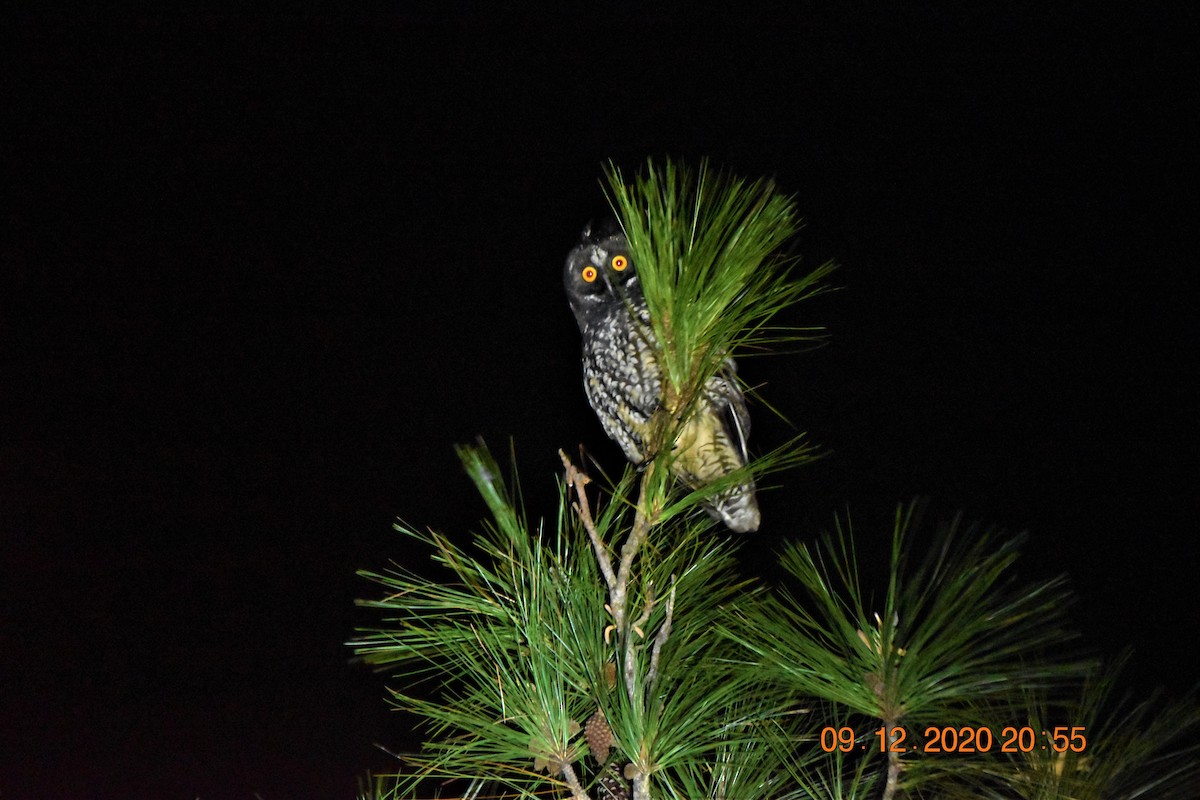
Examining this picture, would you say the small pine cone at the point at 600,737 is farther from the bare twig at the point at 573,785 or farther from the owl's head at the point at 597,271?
the owl's head at the point at 597,271

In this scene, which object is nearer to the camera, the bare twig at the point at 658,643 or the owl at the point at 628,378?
the bare twig at the point at 658,643

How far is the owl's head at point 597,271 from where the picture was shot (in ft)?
3.58

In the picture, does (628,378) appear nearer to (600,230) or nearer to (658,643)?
(600,230)

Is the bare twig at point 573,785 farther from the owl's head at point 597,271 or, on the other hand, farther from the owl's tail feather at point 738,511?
the owl's head at point 597,271

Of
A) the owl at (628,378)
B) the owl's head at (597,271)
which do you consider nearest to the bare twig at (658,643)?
the owl at (628,378)

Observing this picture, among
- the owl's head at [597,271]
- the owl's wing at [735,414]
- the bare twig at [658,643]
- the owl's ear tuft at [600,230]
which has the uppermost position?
the owl's ear tuft at [600,230]

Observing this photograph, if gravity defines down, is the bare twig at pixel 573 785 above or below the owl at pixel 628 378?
below

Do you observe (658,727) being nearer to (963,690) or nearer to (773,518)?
(963,690)

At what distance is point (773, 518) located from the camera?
148cm
